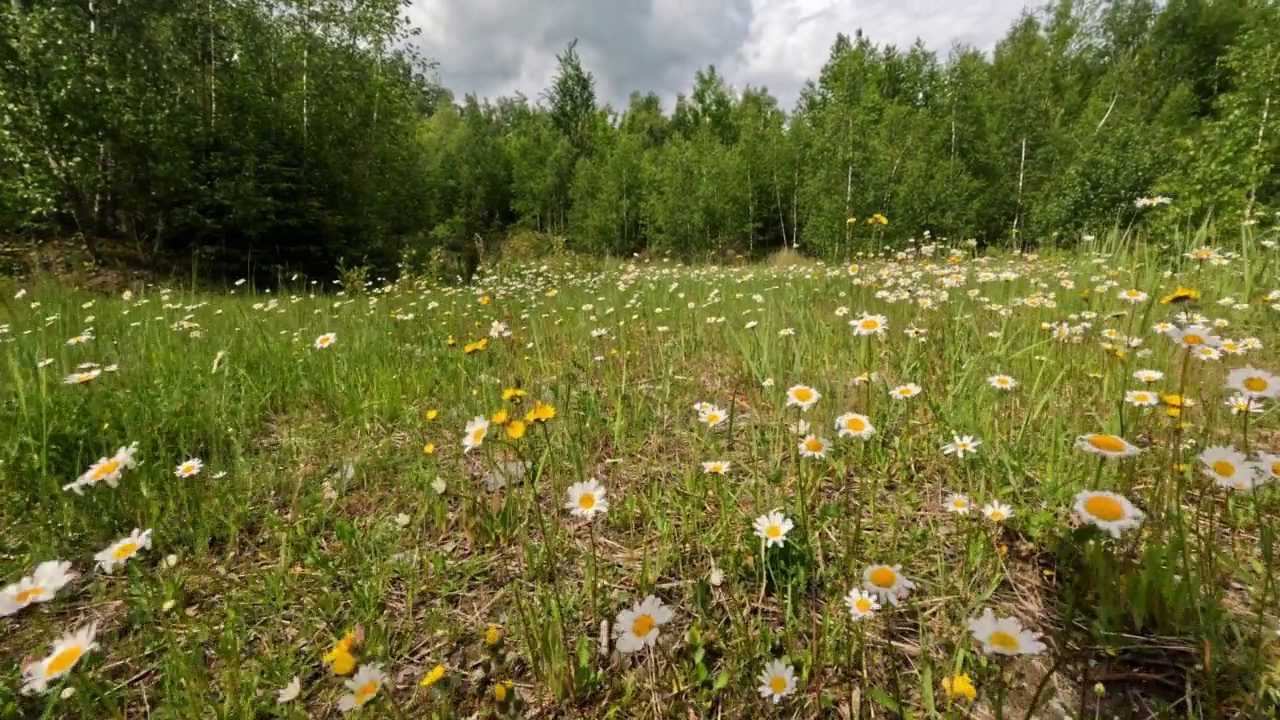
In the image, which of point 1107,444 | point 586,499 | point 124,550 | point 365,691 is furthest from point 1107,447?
point 124,550

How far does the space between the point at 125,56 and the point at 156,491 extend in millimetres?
10562

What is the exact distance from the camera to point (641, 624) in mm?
1086

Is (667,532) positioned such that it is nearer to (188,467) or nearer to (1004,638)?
(1004,638)

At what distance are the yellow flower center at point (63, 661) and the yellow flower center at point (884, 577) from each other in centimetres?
146

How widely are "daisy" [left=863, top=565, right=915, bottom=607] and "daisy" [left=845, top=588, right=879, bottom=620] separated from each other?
0.07 metres

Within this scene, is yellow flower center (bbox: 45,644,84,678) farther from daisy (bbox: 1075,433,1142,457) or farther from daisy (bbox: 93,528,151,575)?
daisy (bbox: 1075,433,1142,457)

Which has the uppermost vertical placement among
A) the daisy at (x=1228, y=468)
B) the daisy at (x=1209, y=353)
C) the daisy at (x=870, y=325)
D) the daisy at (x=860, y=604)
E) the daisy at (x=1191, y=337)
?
the daisy at (x=870, y=325)

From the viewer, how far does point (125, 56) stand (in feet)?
27.3

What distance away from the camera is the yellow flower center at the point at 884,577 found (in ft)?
3.41

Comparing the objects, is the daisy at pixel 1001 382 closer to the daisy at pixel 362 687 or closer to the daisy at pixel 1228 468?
the daisy at pixel 1228 468

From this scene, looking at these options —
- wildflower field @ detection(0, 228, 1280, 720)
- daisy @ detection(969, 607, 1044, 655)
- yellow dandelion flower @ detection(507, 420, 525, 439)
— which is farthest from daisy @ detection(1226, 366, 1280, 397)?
yellow dandelion flower @ detection(507, 420, 525, 439)

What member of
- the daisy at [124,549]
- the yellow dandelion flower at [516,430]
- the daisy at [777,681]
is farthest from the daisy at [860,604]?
the daisy at [124,549]

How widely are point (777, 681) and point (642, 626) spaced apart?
0.29 metres

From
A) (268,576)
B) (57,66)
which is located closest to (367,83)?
(57,66)
